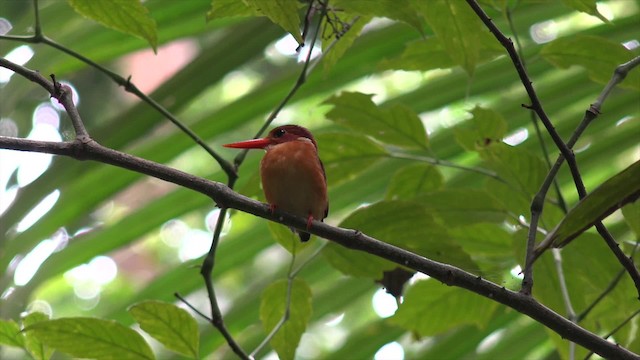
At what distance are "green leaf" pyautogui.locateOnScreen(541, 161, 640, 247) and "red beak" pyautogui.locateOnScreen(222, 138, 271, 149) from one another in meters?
0.97

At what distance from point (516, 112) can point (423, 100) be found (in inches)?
9.0

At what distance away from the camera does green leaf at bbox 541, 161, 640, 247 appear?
3.06 ft

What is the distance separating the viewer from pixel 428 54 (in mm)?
1635

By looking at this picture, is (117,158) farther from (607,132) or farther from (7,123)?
(607,132)

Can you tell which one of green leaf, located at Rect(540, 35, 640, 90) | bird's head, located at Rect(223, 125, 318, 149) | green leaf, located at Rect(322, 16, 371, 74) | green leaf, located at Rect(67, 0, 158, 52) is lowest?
green leaf, located at Rect(540, 35, 640, 90)

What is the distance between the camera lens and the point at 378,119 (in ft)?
5.58

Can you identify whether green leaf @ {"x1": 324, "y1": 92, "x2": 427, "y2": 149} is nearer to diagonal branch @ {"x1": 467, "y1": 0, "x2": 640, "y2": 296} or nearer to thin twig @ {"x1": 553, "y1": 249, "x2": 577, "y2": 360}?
thin twig @ {"x1": 553, "y1": 249, "x2": 577, "y2": 360}

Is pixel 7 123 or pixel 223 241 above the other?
pixel 7 123

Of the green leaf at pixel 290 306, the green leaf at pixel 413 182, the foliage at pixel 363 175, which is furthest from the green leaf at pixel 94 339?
the green leaf at pixel 413 182

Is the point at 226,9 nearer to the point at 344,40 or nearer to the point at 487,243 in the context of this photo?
the point at 344,40

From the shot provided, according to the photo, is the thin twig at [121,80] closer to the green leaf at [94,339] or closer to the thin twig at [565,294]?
the green leaf at [94,339]

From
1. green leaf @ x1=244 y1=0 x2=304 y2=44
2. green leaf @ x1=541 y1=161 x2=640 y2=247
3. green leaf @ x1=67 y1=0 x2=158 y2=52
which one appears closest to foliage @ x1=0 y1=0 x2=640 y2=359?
green leaf @ x1=67 y1=0 x2=158 y2=52

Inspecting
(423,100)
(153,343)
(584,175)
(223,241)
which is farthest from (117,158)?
(153,343)

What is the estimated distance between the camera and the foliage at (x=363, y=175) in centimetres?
143
